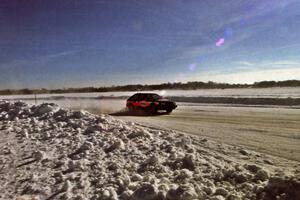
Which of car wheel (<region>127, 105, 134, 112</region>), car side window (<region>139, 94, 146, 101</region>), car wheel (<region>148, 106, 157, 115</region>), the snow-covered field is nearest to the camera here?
the snow-covered field

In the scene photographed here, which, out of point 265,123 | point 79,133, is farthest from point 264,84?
point 79,133

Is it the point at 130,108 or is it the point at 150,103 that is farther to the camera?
the point at 130,108

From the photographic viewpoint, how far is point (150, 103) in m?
21.1

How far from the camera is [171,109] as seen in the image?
2084 centimetres

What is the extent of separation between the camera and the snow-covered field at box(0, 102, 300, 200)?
16.2 feet

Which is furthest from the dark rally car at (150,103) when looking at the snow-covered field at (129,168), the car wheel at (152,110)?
the snow-covered field at (129,168)

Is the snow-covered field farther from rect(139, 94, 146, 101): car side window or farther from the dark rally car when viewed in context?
rect(139, 94, 146, 101): car side window

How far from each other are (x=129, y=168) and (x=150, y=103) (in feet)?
49.4

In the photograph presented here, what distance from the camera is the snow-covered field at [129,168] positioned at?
4.93 m

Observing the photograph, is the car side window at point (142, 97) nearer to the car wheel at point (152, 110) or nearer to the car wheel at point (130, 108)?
the car wheel at point (130, 108)

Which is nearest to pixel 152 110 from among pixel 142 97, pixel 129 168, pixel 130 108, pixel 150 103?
pixel 150 103

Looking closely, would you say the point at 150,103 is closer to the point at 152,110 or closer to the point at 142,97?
the point at 152,110

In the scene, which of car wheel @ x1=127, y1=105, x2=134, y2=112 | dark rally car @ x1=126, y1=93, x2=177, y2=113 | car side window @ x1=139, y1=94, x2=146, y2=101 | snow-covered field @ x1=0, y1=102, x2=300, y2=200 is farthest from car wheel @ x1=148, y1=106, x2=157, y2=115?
snow-covered field @ x1=0, y1=102, x2=300, y2=200

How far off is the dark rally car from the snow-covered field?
11.6 metres
